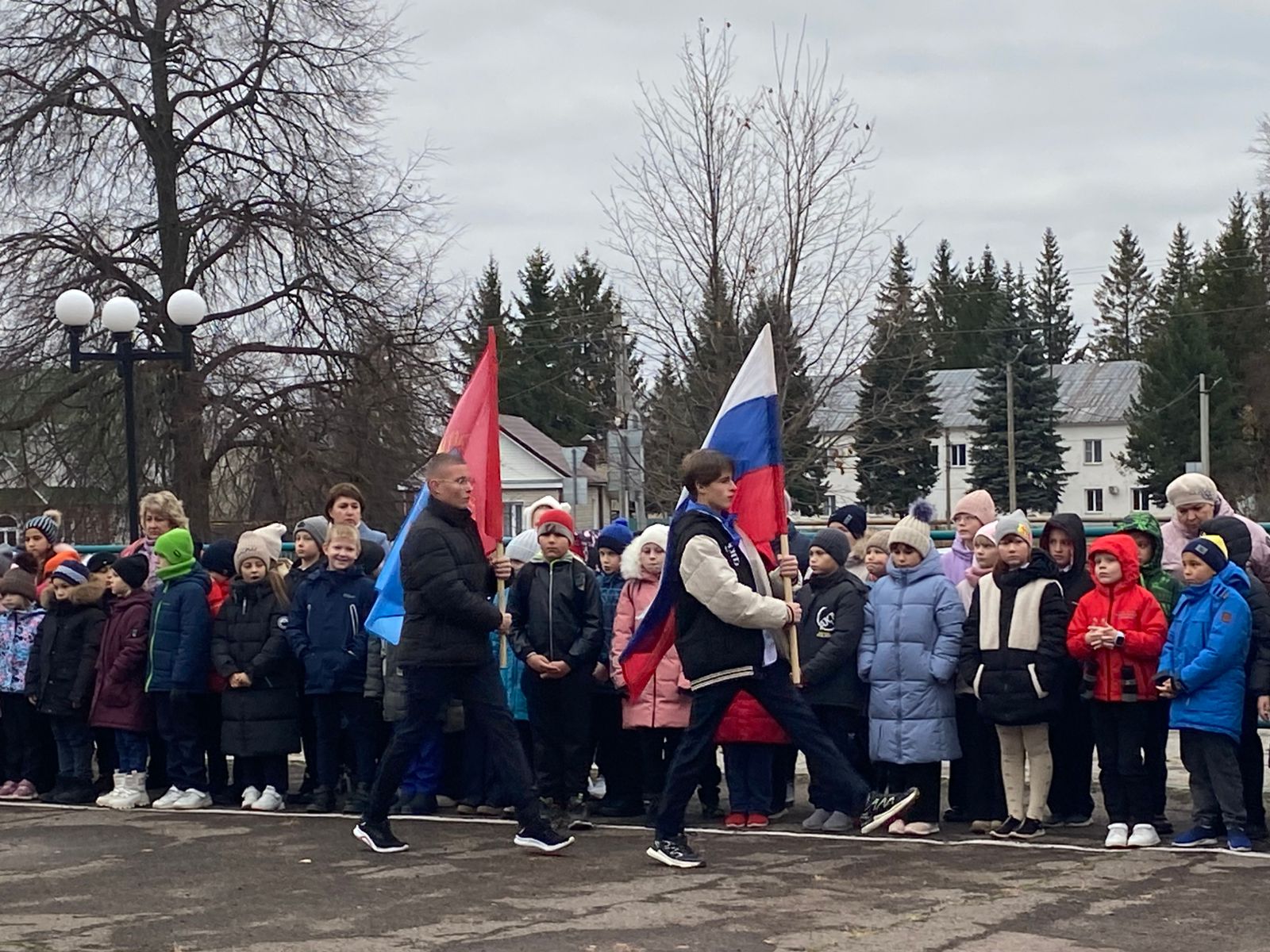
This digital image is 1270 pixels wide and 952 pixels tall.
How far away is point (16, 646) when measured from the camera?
11.5 m

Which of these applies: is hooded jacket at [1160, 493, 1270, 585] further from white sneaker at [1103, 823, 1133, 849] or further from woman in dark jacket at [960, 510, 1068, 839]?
white sneaker at [1103, 823, 1133, 849]

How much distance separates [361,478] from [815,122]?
1315 centimetres

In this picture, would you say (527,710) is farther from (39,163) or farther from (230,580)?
(39,163)

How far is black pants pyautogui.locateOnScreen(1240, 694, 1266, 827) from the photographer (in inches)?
343

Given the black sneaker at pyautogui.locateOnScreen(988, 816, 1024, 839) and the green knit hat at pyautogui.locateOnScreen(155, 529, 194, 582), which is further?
the green knit hat at pyautogui.locateOnScreen(155, 529, 194, 582)

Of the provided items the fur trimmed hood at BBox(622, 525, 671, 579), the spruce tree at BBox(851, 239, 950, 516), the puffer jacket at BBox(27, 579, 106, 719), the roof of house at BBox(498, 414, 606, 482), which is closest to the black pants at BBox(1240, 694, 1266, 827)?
the fur trimmed hood at BBox(622, 525, 671, 579)

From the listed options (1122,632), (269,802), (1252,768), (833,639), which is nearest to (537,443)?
(269,802)

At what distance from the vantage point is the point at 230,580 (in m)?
11.0

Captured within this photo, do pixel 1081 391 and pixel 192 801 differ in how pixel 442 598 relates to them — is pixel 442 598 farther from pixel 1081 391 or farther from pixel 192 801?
pixel 1081 391

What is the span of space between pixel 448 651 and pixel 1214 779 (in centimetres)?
373

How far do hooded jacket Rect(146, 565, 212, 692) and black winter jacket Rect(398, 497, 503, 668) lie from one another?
238 cm

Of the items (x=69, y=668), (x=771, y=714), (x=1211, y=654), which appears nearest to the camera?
(x=1211, y=654)

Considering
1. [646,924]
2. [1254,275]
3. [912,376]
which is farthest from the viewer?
[1254,275]

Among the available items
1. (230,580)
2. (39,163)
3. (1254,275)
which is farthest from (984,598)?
(1254,275)
